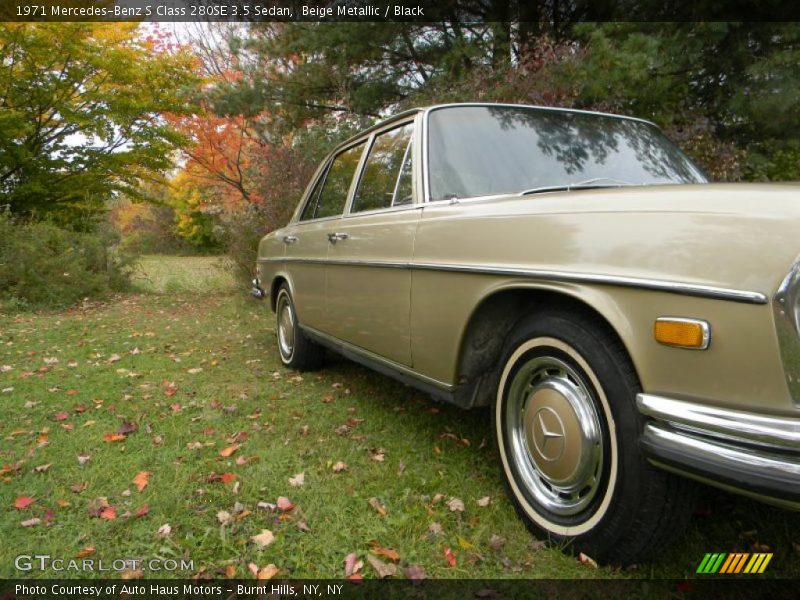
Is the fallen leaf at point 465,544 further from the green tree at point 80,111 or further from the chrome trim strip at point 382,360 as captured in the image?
the green tree at point 80,111

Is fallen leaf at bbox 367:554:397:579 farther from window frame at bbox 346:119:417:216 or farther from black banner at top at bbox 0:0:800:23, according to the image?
black banner at top at bbox 0:0:800:23

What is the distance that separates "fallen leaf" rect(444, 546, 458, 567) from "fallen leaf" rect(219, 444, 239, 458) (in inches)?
57.4

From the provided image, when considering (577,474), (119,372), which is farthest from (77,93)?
(577,474)

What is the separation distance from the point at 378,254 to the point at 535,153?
968mm

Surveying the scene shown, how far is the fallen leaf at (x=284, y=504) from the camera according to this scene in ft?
7.97

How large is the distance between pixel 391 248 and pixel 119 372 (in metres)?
3.28

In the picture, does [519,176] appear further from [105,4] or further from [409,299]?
[105,4]

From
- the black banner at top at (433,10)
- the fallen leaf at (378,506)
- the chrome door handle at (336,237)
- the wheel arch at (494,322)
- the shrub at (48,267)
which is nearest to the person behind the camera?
the wheel arch at (494,322)

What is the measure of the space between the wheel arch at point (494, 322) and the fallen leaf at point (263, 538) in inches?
38.0

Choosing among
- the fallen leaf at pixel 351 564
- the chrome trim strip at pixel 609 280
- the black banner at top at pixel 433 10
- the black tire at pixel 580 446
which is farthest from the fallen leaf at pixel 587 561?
the black banner at top at pixel 433 10

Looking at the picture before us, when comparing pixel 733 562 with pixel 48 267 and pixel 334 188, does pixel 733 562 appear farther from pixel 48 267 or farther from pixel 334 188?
pixel 48 267

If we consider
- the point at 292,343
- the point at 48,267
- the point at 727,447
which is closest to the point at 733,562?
the point at 727,447

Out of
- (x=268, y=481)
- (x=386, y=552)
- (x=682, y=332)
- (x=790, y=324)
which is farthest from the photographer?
(x=268, y=481)

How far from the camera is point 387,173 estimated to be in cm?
323
